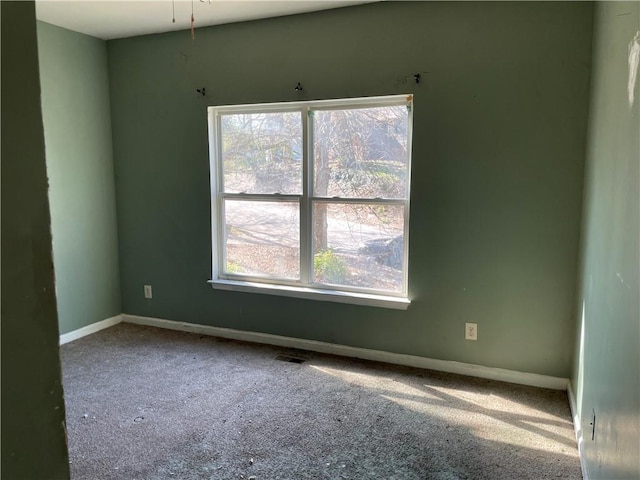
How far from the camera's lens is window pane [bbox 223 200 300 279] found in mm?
3482

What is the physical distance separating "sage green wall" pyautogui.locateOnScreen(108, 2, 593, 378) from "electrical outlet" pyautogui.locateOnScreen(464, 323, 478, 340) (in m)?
0.03

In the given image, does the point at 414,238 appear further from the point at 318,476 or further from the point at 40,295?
the point at 40,295

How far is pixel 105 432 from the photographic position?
7.77 feet

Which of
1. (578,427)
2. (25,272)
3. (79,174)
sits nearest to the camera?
(25,272)

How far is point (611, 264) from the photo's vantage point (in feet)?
5.70

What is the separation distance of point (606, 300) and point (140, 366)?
9.05 feet

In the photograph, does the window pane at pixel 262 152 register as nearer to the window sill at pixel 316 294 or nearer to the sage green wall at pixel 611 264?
the window sill at pixel 316 294

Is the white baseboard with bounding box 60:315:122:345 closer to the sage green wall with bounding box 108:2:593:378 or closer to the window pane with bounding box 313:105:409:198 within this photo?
the sage green wall with bounding box 108:2:593:378

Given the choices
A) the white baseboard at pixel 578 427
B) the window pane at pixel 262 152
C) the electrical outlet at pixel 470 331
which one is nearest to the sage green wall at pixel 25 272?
the white baseboard at pixel 578 427

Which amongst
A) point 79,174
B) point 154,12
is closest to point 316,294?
point 79,174

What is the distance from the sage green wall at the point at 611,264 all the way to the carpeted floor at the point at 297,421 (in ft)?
1.20

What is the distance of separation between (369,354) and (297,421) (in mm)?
947

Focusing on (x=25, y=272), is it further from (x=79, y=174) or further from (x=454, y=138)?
(x=79, y=174)

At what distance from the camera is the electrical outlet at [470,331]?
9.82 ft
